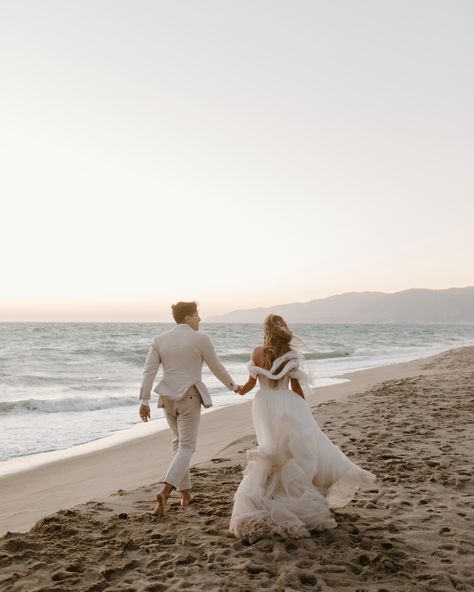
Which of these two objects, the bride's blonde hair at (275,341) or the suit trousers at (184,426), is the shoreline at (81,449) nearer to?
the suit trousers at (184,426)

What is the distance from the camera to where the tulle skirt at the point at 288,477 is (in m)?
4.16

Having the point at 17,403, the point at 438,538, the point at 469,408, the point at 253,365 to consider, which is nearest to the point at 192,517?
the point at 253,365

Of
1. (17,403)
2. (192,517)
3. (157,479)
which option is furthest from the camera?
(17,403)

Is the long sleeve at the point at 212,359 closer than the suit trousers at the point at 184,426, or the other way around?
the suit trousers at the point at 184,426

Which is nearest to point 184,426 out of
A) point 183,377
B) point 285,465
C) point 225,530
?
point 183,377

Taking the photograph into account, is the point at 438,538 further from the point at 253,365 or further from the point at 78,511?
the point at 78,511

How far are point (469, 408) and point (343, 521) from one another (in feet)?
21.1

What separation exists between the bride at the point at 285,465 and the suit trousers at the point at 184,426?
78cm

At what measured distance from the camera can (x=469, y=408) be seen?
1002cm

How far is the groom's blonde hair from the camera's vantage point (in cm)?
523

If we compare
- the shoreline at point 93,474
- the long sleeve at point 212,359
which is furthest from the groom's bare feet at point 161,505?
the shoreline at point 93,474

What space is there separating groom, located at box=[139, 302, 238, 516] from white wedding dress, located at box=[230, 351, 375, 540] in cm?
74

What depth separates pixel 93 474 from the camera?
24.1 feet

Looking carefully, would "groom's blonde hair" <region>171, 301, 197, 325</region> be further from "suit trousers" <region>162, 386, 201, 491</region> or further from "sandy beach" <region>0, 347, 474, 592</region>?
"sandy beach" <region>0, 347, 474, 592</region>
